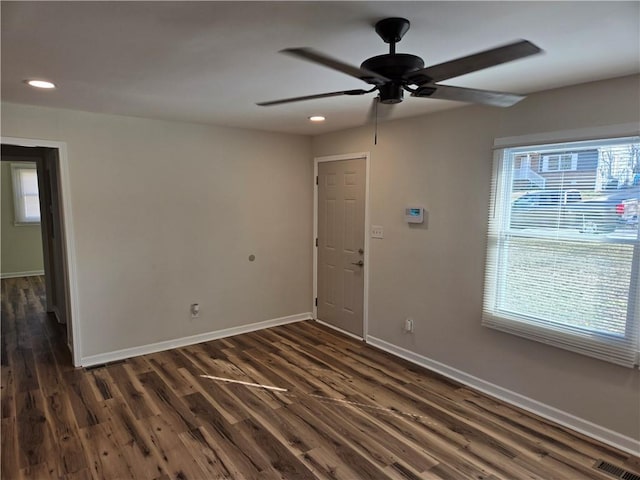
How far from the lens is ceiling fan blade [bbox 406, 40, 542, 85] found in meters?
1.33

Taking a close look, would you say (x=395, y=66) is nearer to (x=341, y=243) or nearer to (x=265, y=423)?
(x=265, y=423)

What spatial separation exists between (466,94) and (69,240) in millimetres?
3487

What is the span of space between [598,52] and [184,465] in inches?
128

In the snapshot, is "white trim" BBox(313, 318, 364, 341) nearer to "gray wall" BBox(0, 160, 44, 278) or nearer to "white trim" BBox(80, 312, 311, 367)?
"white trim" BBox(80, 312, 311, 367)

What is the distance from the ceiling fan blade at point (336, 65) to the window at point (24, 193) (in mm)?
7918

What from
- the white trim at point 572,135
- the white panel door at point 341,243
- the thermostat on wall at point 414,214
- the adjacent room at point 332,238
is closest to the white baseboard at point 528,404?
the adjacent room at point 332,238

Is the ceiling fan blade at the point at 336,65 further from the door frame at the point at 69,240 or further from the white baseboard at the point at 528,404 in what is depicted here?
the door frame at the point at 69,240

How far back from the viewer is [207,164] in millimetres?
4223

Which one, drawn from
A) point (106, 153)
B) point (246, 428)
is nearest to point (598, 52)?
point (246, 428)

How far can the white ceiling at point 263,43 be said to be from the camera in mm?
1578

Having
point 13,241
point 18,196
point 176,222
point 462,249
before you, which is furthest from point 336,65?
point 13,241

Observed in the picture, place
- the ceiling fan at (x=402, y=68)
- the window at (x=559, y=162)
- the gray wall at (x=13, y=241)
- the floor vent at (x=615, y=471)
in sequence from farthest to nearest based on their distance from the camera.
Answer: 1. the gray wall at (x=13, y=241)
2. the window at (x=559, y=162)
3. the floor vent at (x=615, y=471)
4. the ceiling fan at (x=402, y=68)

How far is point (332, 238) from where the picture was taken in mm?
4785

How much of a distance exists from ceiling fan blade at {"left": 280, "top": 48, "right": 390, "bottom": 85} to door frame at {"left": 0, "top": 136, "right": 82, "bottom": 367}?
2800 millimetres
